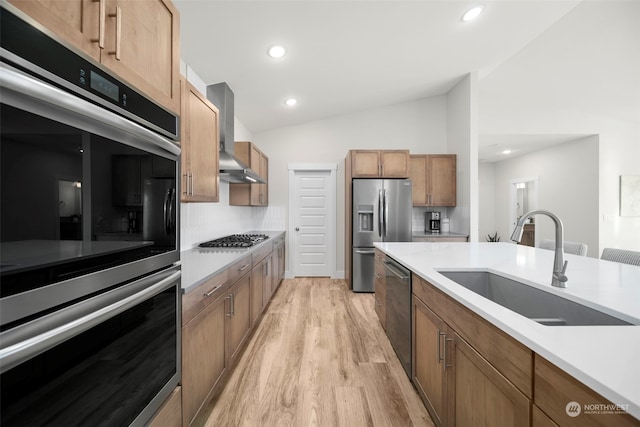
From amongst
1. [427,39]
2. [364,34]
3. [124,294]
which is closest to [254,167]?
[364,34]

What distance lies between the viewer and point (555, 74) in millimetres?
4316

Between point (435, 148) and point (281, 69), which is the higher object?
point (281, 69)

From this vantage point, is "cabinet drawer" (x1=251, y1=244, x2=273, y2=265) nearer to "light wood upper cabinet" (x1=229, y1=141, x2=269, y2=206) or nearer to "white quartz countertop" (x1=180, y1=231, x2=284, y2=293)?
"white quartz countertop" (x1=180, y1=231, x2=284, y2=293)

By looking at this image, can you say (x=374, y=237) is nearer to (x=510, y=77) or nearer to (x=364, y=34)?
(x=364, y=34)

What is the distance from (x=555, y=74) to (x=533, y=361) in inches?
213

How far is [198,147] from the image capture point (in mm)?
1905

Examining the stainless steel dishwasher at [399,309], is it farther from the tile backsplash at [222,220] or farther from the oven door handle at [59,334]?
→ the tile backsplash at [222,220]

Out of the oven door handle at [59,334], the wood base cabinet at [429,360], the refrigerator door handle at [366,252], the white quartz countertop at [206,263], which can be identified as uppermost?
the oven door handle at [59,334]

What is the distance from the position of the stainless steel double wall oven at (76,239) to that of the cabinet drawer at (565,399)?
121 centimetres

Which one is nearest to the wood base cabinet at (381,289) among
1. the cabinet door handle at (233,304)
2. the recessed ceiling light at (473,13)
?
the cabinet door handle at (233,304)

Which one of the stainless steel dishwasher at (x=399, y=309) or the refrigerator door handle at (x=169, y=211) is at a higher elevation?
the refrigerator door handle at (x=169, y=211)

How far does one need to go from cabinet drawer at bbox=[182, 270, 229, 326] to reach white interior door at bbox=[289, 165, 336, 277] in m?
3.26

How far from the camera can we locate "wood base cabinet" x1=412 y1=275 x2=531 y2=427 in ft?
2.94

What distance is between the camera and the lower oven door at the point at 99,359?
1.88 ft
